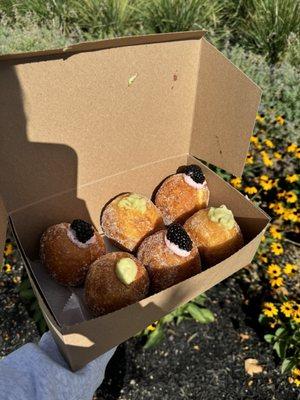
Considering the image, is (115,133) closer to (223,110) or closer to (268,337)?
(223,110)

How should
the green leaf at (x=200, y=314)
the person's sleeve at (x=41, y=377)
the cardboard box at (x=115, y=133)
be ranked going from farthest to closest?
the green leaf at (x=200, y=314)
the cardboard box at (x=115, y=133)
the person's sleeve at (x=41, y=377)

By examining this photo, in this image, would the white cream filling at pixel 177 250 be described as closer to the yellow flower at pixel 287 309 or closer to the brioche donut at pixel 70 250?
the brioche donut at pixel 70 250

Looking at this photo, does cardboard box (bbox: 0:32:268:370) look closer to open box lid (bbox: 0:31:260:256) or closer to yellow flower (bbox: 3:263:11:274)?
open box lid (bbox: 0:31:260:256)

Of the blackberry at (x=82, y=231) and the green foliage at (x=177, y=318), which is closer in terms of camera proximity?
the blackberry at (x=82, y=231)

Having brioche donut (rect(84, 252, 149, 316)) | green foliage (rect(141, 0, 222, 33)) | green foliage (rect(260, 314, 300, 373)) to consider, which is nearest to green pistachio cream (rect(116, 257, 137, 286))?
brioche donut (rect(84, 252, 149, 316))

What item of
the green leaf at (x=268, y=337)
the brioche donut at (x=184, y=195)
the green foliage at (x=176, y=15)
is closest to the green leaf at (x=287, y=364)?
the green leaf at (x=268, y=337)

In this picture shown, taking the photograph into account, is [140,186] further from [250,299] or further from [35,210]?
[250,299]

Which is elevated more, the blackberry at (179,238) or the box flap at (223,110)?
the box flap at (223,110)

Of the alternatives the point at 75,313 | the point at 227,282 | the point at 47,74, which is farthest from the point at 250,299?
the point at 47,74

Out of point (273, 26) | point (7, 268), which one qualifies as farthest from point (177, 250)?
point (273, 26)
